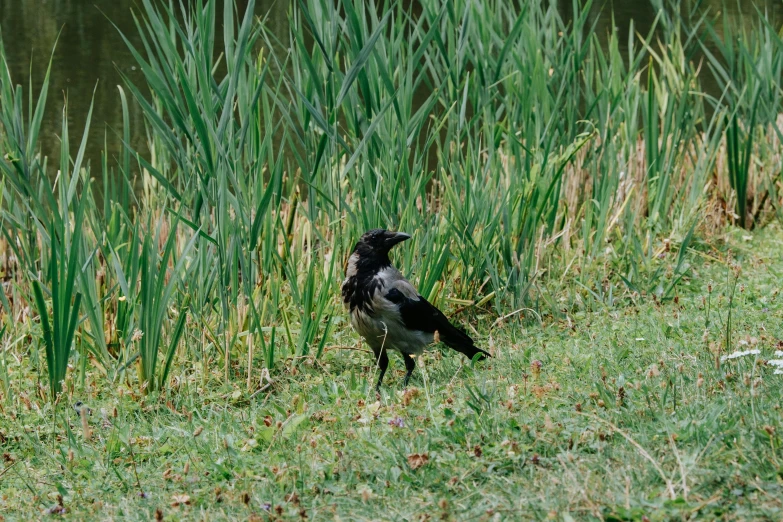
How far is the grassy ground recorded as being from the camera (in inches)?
101

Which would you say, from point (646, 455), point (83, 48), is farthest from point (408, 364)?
point (83, 48)

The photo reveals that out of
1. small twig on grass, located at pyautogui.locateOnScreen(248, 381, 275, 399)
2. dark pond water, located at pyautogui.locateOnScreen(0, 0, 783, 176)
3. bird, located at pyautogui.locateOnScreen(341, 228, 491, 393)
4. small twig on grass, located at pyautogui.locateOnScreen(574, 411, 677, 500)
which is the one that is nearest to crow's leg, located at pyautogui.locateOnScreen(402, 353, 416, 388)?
bird, located at pyautogui.locateOnScreen(341, 228, 491, 393)

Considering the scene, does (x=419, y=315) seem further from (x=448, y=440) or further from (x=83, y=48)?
(x=83, y=48)

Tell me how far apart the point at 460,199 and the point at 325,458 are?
2262 millimetres

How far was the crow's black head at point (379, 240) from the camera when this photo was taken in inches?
171

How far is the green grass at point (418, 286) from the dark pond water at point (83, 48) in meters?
4.54

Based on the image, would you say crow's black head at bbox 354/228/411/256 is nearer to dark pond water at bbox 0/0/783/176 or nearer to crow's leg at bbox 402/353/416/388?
crow's leg at bbox 402/353/416/388

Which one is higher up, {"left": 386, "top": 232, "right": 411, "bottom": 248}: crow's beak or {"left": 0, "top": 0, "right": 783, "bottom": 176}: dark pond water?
{"left": 386, "top": 232, "right": 411, "bottom": 248}: crow's beak

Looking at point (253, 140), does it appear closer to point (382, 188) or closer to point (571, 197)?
point (382, 188)

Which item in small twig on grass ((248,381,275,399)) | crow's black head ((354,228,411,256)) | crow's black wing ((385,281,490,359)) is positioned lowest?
small twig on grass ((248,381,275,399))

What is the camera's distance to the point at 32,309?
5258mm

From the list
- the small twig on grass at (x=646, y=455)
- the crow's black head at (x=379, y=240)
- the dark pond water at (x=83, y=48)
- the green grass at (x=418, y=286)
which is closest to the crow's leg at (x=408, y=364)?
the green grass at (x=418, y=286)

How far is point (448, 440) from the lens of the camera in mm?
3047

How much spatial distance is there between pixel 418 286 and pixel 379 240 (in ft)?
1.81
